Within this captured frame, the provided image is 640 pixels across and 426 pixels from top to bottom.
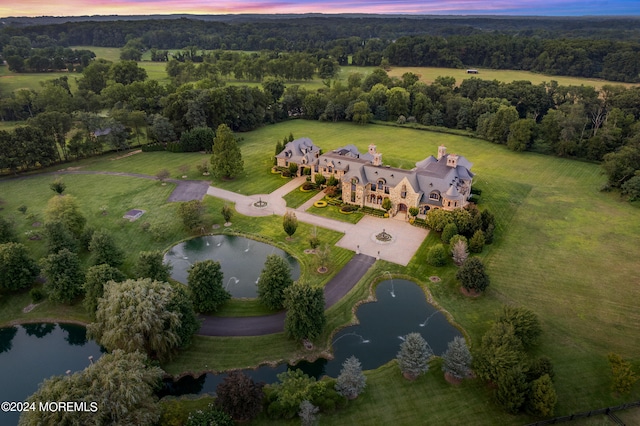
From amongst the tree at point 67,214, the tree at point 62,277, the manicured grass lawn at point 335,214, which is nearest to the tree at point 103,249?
the tree at point 62,277

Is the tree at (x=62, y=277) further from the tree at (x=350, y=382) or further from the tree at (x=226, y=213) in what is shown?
the tree at (x=350, y=382)

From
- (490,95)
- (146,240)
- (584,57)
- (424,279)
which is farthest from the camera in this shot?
(584,57)

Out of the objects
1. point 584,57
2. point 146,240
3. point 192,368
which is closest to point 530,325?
point 192,368

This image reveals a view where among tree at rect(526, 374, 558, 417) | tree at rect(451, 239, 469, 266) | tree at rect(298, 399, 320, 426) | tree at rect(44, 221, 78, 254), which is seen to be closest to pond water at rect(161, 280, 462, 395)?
tree at rect(298, 399, 320, 426)

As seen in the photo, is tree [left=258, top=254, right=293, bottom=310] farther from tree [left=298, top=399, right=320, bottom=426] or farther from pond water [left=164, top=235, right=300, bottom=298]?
tree [left=298, top=399, right=320, bottom=426]

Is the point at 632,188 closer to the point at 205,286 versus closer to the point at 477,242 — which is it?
the point at 477,242

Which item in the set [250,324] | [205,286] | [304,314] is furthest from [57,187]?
[304,314]

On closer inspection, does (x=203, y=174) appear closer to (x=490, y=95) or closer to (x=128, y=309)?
(x=128, y=309)
